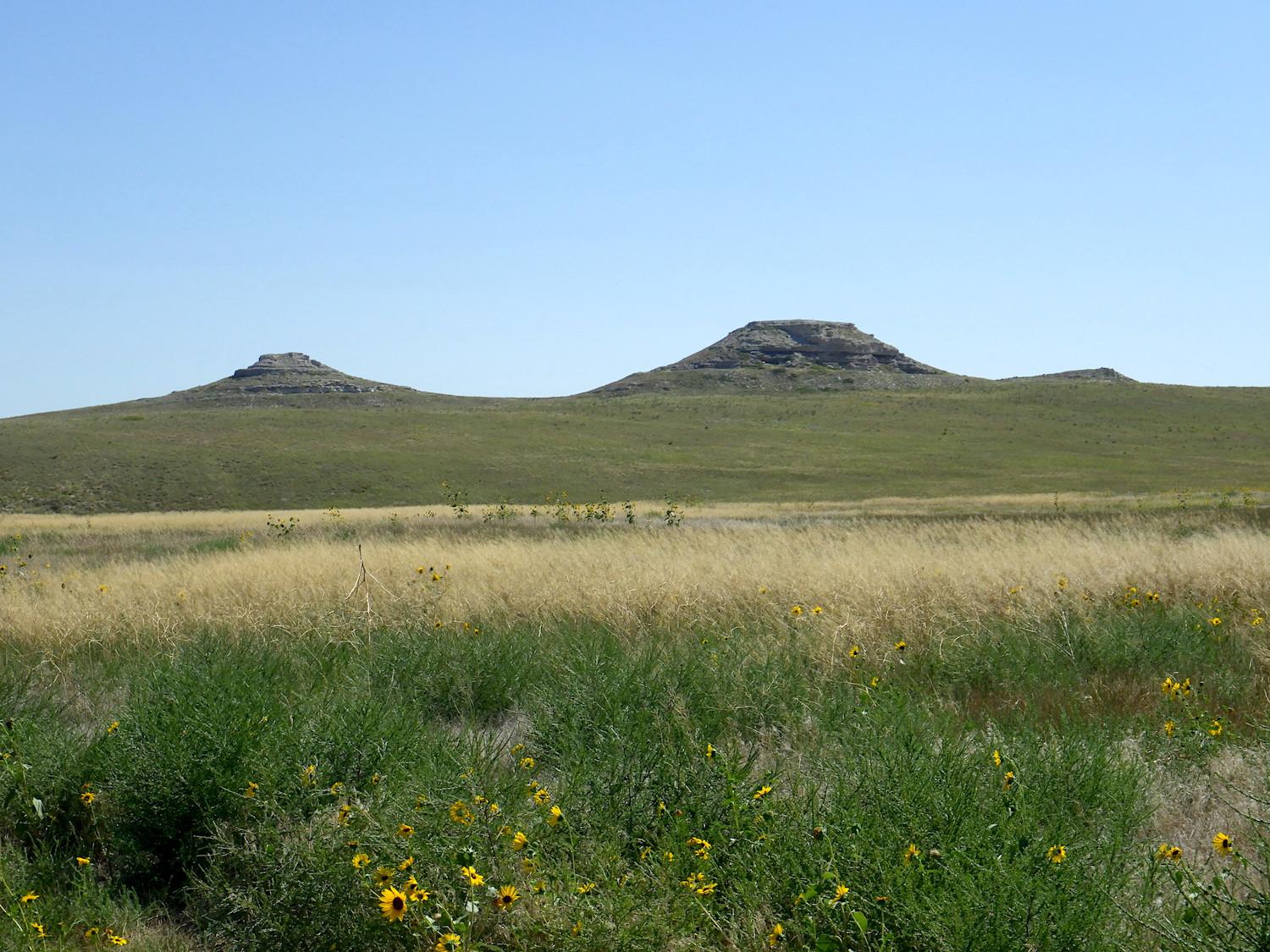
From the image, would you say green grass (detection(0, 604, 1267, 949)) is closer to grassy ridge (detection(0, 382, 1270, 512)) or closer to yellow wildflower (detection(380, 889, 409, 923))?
yellow wildflower (detection(380, 889, 409, 923))

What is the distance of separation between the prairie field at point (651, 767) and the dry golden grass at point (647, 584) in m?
0.07

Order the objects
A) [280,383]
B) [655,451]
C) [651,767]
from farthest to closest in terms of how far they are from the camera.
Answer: [280,383] < [655,451] < [651,767]

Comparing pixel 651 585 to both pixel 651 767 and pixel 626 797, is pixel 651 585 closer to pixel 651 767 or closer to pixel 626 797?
pixel 651 767

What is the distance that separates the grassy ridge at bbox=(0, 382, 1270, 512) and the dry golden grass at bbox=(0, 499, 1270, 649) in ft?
111

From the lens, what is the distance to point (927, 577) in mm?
9430

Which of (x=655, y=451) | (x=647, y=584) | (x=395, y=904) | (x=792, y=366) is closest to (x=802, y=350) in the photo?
(x=792, y=366)

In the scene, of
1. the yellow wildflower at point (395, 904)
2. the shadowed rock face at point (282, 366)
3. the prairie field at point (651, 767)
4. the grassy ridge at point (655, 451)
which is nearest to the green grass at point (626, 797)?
the prairie field at point (651, 767)

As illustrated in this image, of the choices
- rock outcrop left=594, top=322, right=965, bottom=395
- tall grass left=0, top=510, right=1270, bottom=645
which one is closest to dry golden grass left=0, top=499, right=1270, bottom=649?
tall grass left=0, top=510, right=1270, bottom=645

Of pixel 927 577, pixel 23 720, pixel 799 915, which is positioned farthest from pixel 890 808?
pixel 927 577

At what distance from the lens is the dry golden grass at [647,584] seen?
864 cm

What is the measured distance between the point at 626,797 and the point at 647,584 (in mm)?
5356

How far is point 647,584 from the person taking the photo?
965cm

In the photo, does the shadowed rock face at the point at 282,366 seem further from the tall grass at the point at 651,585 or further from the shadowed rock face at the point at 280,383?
the tall grass at the point at 651,585

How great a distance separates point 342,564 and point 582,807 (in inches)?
328
